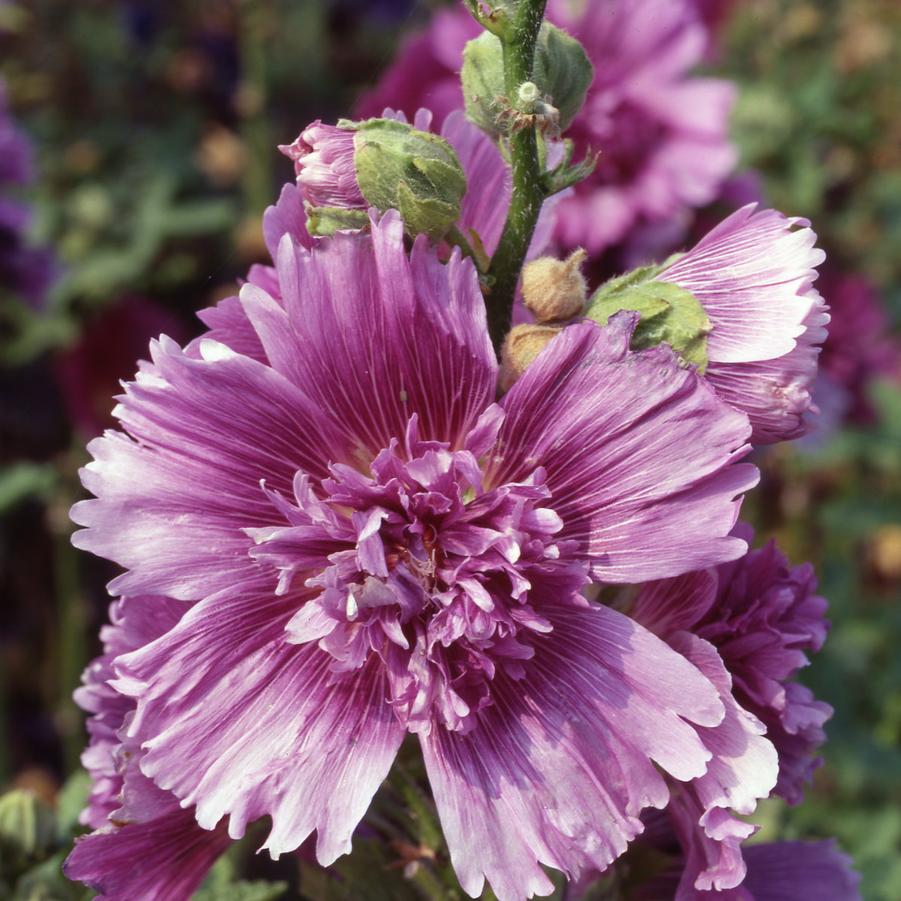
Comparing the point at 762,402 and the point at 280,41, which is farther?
the point at 280,41

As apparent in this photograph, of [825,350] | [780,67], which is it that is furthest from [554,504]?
[780,67]

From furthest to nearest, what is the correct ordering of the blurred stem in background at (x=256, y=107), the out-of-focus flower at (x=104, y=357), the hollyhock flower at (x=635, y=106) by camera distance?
the blurred stem in background at (x=256, y=107) < the out-of-focus flower at (x=104, y=357) < the hollyhock flower at (x=635, y=106)

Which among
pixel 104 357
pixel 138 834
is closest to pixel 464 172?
pixel 138 834

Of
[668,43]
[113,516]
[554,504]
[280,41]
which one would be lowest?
[554,504]

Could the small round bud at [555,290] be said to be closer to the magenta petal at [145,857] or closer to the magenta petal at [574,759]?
the magenta petal at [574,759]

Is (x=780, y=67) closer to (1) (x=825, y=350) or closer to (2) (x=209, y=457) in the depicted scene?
(1) (x=825, y=350)

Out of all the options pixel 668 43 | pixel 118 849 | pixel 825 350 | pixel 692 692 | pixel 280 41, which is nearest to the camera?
pixel 692 692

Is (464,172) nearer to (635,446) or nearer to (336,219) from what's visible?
(336,219)

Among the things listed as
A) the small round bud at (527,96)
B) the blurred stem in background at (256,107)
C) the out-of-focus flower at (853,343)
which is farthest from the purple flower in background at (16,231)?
the small round bud at (527,96)
